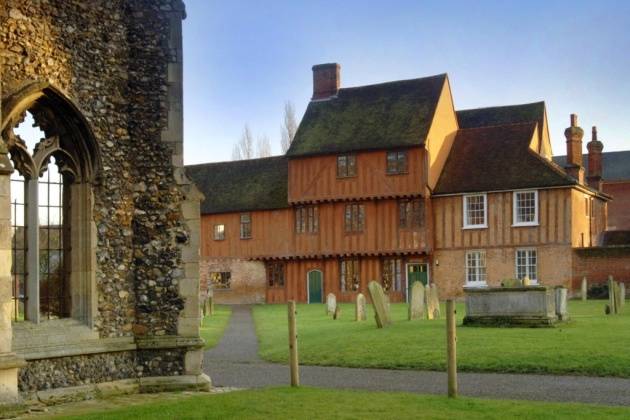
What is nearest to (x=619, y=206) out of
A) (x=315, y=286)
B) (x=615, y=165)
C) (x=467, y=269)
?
(x=615, y=165)

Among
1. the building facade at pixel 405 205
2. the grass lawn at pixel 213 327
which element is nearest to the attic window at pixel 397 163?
the building facade at pixel 405 205

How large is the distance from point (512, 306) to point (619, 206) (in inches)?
2092

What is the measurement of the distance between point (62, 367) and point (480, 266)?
35561 mm

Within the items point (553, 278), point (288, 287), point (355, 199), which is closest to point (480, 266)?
point (553, 278)

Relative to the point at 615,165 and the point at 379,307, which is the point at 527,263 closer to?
the point at 379,307

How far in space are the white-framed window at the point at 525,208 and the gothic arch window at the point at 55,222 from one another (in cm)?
3443

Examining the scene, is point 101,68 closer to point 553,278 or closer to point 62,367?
point 62,367

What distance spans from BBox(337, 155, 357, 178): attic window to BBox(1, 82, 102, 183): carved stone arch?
116 feet

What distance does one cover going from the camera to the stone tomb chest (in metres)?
23.2

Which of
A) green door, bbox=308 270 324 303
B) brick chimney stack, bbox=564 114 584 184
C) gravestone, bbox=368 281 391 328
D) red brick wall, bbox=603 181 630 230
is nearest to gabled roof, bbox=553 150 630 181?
red brick wall, bbox=603 181 630 230

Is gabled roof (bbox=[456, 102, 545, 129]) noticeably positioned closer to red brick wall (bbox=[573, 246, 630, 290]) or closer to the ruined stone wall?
red brick wall (bbox=[573, 246, 630, 290])

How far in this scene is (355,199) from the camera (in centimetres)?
4922

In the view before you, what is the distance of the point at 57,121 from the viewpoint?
1412 centimetres

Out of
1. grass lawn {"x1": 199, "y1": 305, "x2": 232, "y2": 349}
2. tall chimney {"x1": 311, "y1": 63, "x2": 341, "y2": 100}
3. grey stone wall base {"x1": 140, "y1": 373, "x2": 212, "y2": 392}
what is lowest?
grass lawn {"x1": 199, "y1": 305, "x2": 232, "y2": 349}
